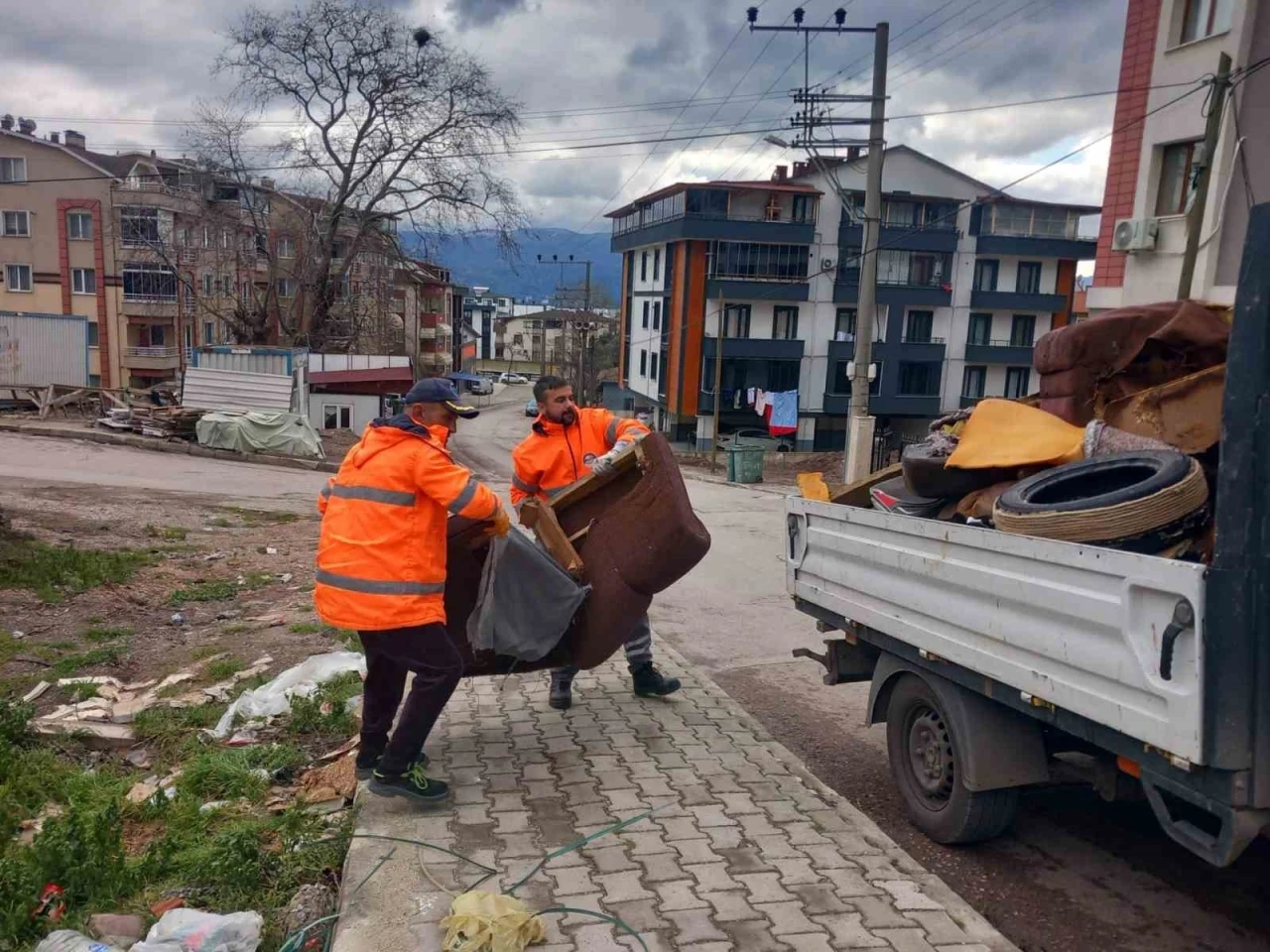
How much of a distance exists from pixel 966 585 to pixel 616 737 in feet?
6.65

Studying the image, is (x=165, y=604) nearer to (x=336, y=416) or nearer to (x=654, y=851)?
(x=654, y=851)

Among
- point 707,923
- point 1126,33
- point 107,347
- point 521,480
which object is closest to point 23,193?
point 107,347

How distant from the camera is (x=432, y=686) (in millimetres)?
3896

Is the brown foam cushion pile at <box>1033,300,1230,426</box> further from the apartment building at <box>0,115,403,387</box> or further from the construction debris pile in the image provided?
the apartment building at <box>0,115,403,387</box>

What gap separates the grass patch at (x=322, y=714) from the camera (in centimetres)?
510

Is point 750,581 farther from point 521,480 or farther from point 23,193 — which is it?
point 23,193

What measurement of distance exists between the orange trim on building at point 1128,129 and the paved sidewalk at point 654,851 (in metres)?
13.4

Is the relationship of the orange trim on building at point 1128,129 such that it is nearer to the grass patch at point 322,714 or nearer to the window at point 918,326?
the grass patch at point 322,714

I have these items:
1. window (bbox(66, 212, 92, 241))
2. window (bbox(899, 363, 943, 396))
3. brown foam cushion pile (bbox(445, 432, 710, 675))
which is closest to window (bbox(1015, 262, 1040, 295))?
window (bbox(899, 363, 943, 396))

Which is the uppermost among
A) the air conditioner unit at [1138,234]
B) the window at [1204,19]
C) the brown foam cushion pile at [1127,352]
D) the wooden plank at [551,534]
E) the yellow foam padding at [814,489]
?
the window at [1204,19]

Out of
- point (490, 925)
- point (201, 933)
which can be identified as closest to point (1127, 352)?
point (490, 925)

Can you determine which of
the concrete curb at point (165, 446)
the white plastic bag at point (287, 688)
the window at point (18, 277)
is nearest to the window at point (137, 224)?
the window at point (18, 277)

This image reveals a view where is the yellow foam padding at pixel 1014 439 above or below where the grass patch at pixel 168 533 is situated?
above

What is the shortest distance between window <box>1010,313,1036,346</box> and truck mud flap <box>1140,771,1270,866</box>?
49.9 metres
